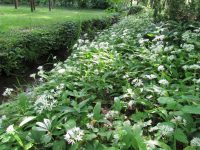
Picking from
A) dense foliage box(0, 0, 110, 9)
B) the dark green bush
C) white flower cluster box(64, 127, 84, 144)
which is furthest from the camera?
dense foliage box(0, 0, 110, 9)

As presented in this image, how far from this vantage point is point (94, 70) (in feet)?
14.2

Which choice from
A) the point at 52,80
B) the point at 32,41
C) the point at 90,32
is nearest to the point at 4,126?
the point at 52,80

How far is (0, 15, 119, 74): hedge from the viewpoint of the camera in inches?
278

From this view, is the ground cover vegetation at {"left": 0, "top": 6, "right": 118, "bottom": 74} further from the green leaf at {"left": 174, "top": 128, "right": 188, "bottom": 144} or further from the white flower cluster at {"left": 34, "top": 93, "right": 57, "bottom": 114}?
the green leaf at {"left": 174, "top": 128, "right": 188, "bottom": 144}

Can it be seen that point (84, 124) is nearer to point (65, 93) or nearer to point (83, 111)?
point (83, 111)

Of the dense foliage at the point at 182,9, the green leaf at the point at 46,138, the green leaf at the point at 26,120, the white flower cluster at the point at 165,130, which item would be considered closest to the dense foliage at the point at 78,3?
the dense foliage at the point at 182,9

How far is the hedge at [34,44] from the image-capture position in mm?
7070

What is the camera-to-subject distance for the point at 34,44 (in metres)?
8.12

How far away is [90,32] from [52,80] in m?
7.55

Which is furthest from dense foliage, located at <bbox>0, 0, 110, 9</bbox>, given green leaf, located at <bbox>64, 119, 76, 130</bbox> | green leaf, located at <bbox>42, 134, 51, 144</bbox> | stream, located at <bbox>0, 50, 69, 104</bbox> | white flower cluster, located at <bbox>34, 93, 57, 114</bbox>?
green leaf, located at <bbox>42, 134, 51, 144</bbox>

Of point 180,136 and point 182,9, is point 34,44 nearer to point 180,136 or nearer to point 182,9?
point 182,9

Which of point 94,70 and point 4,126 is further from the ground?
point 94,70

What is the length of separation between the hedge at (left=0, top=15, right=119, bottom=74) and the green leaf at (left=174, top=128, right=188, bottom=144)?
5.11 m

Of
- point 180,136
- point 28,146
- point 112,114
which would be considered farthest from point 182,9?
point 28,146
